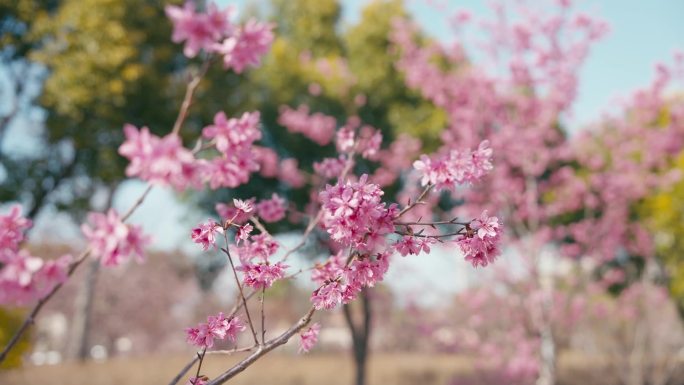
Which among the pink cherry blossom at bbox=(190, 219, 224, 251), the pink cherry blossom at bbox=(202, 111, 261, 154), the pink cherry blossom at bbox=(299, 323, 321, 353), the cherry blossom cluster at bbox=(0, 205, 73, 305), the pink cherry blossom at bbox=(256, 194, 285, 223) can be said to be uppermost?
the pink cherry blossom at bbox=(256, 194, 285, 223)

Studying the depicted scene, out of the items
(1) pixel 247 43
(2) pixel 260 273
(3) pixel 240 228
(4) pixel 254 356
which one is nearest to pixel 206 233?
(3) pixel 240 228

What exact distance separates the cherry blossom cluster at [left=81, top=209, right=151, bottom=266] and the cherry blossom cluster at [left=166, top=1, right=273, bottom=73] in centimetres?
53

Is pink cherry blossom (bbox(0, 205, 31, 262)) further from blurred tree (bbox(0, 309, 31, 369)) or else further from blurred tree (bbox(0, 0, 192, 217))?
blurred tree (bbox(0, 0, 192, 217))

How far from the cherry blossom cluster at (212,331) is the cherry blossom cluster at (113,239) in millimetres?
828

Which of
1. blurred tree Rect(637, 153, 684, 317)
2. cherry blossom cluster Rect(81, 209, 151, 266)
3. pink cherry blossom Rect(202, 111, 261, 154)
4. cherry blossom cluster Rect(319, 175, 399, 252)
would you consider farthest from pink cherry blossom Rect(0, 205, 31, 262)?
blurred tree Rect(637, 153, 684, 317)

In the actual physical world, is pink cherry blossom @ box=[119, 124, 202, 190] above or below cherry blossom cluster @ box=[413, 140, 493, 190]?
below

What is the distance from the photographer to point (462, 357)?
14438 mm

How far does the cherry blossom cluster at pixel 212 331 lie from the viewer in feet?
7.11

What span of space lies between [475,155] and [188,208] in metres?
11.5

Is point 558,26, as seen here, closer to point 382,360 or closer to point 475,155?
point 475,155

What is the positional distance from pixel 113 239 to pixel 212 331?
3.08ft

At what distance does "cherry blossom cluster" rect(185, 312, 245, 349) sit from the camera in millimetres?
2166

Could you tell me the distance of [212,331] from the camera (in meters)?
2.18

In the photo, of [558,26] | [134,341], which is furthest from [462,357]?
[134,341]
